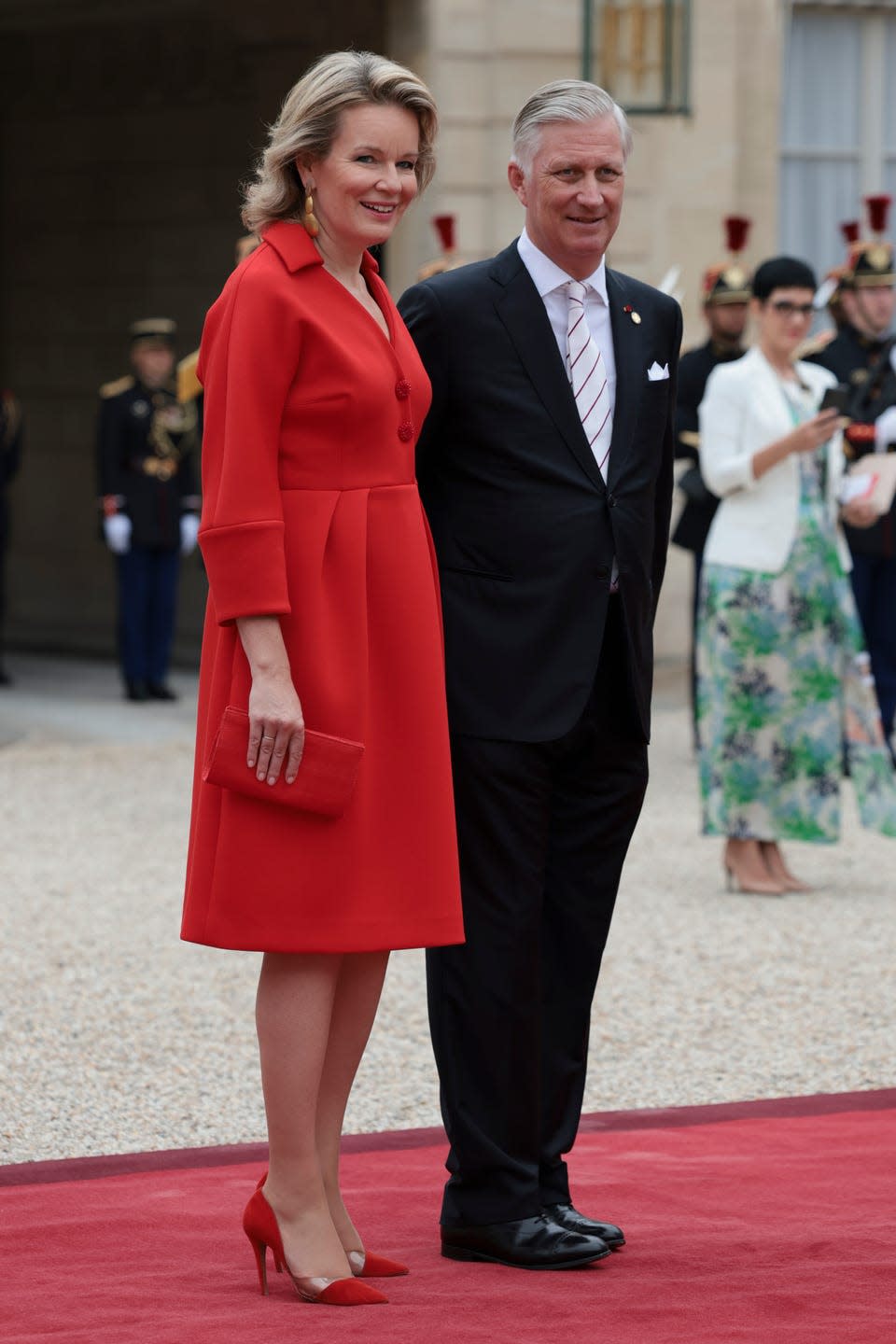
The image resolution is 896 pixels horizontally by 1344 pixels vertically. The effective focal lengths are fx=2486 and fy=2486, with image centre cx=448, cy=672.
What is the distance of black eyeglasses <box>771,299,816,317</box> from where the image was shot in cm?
640

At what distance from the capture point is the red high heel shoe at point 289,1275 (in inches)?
119

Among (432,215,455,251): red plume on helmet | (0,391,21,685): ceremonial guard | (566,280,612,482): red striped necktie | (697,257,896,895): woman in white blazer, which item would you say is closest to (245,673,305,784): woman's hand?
(566,280,612,482): red striped necktie

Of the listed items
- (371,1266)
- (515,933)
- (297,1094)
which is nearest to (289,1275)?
(371,1266)

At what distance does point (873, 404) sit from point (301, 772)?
6192 millimetres

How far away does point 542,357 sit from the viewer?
11.0 feet

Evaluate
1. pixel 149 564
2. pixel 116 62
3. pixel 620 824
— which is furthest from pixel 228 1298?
pixel 116 62

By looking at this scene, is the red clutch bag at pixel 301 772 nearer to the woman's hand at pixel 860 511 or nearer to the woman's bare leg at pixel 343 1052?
the woman's bare leg at pixel 343 1052

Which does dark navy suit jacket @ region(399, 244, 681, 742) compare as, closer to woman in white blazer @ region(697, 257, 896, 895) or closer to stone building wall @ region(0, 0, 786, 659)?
woman in white blazer @ region(697, 257, 896, 895)

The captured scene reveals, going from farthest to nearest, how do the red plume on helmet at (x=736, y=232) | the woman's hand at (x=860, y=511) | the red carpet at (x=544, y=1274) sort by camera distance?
the red plume on helmet at (x=736, y=232), the woman's hand at (x=860, y=511), the red carpet at (x=544, y=1274)

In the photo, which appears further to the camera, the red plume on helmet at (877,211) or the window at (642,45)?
the window at (642,45)

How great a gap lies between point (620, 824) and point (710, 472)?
10.6ft

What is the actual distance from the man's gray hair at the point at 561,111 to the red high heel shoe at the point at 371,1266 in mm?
1414

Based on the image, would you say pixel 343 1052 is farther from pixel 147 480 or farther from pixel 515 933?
pixel 147 480

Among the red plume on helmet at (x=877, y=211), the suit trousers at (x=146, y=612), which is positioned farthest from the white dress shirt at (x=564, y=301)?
the suit trousers at (x=146, y=612)
